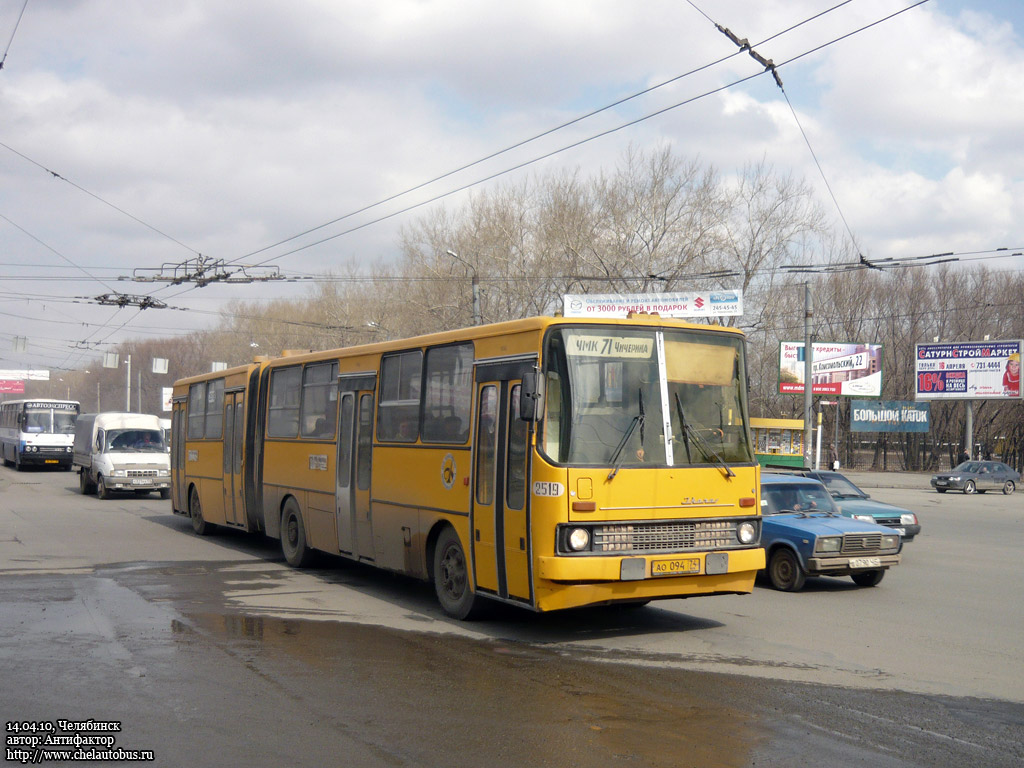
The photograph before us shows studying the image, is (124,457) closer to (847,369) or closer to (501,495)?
(501,495)

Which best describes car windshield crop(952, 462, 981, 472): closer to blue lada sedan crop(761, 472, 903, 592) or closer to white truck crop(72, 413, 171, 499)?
white truck crop(72, 413, 171, 499)

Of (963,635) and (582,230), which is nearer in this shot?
(963,635)

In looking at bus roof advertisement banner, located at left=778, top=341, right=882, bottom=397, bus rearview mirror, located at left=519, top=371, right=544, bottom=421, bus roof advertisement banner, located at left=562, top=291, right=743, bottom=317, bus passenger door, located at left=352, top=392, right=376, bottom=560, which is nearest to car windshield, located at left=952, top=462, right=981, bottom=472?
bus roof advertisement banner, located at left=778, top=341, right=882, bottom=397

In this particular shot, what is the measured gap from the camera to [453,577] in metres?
10.2

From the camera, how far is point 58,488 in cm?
3338

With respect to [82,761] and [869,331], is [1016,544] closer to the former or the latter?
[82,761]

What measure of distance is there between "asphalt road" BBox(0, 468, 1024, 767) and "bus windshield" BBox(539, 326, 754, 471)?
172 cm

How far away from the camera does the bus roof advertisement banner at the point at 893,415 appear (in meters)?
60.3

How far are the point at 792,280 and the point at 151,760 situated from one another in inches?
1974

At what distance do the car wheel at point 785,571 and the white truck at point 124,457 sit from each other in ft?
65.9

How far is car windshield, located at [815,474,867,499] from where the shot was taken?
58.9 feet

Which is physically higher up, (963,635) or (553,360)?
(553,360)

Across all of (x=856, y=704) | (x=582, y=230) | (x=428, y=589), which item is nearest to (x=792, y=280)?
(x=582, y=230)

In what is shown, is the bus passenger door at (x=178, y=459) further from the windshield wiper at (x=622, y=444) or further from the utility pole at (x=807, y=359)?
the utility pole at (x=807, y=359)
